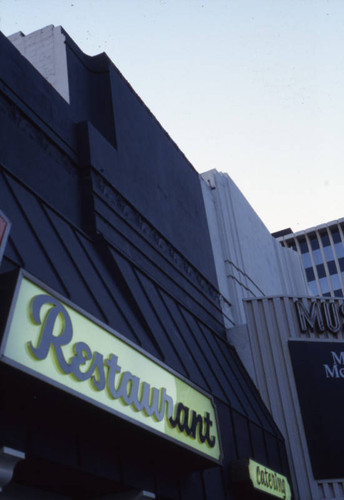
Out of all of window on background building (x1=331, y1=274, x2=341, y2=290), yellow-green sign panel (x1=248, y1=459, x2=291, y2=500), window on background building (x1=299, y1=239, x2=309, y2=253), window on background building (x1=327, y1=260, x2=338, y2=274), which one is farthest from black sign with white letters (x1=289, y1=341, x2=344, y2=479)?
window on background building (x1=299, y1=239, x2=309, y2=253)

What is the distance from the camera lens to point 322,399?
1669cm

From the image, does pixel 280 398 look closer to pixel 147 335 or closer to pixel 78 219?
pixel 147 335

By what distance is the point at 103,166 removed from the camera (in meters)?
13.3

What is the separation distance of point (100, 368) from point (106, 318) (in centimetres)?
191

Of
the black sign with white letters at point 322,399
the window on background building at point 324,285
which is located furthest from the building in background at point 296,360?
the window on background building at point 324,285

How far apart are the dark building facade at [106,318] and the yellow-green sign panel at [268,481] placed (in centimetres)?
9

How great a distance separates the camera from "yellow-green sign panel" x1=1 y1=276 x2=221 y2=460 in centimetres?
703

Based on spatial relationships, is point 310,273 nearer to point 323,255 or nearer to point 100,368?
point 323,255

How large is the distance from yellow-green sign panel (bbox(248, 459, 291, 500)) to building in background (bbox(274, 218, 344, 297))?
62.7 metres

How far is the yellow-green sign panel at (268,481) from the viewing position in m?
12.4

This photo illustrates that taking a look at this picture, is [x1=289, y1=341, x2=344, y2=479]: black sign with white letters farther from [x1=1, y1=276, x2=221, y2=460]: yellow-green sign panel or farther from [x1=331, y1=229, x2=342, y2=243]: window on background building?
[x1=331, y1=229, x2=342, y2=243]: window on background building

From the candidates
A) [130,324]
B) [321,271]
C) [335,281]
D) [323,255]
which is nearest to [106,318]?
[130,324]

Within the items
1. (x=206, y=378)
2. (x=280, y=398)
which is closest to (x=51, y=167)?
(x=206, y=378)

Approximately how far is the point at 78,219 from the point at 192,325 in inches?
167
